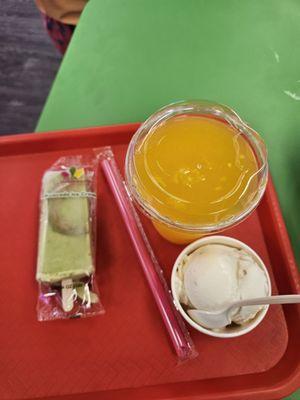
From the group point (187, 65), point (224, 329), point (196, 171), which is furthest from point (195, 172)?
point (187, 65)

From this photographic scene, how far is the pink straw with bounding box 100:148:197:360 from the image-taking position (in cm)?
84

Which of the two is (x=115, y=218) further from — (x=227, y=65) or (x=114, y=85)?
(x=227, y=65)

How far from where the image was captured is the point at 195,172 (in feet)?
2.71

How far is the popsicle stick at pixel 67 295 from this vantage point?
0.87 m

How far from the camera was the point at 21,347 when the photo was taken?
868 mm

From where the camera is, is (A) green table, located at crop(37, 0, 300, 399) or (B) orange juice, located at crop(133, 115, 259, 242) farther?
(A) green table, located at crop(37, 0, 300, 399)

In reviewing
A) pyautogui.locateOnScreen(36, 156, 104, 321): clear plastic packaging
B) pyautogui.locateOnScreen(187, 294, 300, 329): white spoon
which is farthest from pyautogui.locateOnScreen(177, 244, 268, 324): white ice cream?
pyautogui.locateOnScreen(36, 156, 104, 321): clear plastic packaging

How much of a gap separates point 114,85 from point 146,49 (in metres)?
0.17

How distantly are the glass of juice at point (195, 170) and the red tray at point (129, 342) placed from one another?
168 mm

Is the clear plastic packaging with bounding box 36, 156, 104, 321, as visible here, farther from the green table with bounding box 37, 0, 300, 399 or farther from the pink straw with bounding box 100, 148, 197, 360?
the green table with bounding box 37, 0, 300, 399

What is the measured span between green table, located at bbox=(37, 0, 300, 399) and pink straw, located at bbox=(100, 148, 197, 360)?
0.67 feet

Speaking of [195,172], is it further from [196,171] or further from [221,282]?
[221,282]

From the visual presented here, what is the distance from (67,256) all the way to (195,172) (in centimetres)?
36

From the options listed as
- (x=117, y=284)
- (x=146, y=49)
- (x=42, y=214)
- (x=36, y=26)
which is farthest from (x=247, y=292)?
(x=36, y=26)
